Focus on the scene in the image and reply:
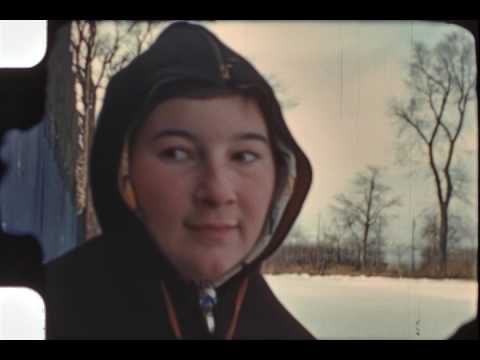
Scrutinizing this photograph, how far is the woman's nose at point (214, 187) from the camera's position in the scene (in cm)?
248

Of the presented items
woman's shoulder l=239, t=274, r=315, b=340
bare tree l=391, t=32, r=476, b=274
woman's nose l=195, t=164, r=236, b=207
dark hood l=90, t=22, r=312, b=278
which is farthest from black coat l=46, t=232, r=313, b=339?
bare tree l=391, t=32, r=476, b=274

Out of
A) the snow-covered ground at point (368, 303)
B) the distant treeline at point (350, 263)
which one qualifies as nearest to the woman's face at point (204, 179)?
the distant treeline at point (350, 263)

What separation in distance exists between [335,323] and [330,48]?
111 centimetres

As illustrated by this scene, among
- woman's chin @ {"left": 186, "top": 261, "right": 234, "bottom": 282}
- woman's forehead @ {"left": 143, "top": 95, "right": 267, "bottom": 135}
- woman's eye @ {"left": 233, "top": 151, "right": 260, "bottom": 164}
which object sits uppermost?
woman's forehead @ {"left": 143, "top": 95, "right": 267, "bottom": 135}

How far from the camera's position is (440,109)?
2.59 metres

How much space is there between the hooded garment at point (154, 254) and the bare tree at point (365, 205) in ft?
0.59

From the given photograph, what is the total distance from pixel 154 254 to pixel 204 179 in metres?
0.36

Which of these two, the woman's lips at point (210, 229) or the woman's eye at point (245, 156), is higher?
the woman's eye at point (245, 156)

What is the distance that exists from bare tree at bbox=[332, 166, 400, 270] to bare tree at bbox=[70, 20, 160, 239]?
998 millimetres

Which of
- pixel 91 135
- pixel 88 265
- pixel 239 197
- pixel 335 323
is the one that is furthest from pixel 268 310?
pixel 91 135

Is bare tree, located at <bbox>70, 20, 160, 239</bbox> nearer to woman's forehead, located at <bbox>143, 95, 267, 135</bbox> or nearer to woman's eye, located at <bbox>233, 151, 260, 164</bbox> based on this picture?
woman's forehead, located at <bbox>143, 95, 267, 135</bbox>

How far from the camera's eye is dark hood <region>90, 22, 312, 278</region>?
2.54 m

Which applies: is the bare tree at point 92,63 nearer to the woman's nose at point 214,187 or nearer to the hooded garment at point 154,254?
the hooded garment at point 154,254

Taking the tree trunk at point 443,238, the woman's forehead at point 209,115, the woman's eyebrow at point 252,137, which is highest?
the woman's forehead at point 209,115
